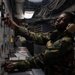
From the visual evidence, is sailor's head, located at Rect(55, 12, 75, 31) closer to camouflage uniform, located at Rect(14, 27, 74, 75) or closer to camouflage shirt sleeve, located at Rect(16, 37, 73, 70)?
camouflage uniform, located at Rect(14, 27, 74, 75)

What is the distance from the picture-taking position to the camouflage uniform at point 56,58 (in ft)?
6.98

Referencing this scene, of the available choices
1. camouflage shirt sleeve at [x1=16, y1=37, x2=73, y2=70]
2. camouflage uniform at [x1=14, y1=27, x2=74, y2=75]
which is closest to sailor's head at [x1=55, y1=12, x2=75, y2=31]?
camouflage uniform at [x1=14, y1=27, x2=74, y2=75]

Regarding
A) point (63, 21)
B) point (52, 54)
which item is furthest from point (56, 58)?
point (63, 21)

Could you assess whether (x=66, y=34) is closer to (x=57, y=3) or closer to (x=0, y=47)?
(x=0, y=47)

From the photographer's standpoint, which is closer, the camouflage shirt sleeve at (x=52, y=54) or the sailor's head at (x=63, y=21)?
the camouflage shirt sleeve at (x=52, y=54)

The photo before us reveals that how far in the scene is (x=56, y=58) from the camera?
2.19 metres

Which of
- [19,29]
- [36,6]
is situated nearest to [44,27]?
[36,6]

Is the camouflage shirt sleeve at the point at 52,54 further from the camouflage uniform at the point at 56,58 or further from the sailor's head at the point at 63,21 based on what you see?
the sailor's head at the point at 63,21

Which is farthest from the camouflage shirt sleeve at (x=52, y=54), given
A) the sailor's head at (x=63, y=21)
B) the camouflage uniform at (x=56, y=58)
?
the sailor's head at (x=63, y=21)

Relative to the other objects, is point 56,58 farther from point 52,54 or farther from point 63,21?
point 63,21

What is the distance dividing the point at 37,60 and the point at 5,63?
1.25 feet

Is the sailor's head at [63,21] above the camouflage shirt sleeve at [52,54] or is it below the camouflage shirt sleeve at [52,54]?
above

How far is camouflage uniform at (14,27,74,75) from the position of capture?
2127 mm

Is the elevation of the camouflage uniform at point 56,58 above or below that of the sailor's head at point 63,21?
below
